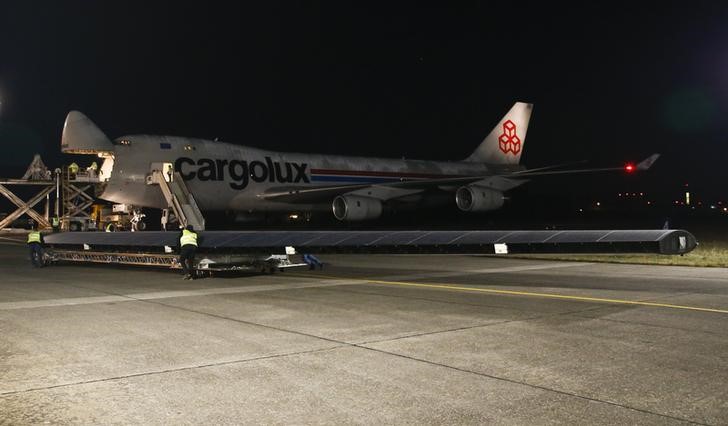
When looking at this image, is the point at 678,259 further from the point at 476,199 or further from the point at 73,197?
the point at 73,197

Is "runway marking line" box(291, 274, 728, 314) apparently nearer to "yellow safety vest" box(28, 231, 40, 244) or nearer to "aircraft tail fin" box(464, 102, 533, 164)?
"yellow safety vest" box(28, 231, 40, 244)

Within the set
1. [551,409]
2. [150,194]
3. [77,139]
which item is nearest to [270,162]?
[150,194]

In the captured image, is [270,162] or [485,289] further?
[270,162]

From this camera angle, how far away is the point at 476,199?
27641mm

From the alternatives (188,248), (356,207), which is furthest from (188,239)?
(356,207)

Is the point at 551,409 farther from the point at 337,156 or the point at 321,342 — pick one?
the point at 337,156

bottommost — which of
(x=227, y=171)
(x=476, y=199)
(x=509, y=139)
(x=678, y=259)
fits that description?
(x=678, y=259)

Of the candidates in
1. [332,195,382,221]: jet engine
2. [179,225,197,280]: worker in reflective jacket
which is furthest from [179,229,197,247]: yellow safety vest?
[332,195,382,221]: jet engine

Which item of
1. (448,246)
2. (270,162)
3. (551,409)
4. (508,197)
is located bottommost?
(551,409)

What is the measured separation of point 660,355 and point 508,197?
24088 mm

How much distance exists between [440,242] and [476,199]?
16755mm

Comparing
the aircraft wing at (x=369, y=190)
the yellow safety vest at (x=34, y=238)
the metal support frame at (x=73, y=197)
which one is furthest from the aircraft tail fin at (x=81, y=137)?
the metal support frame at (x=73, y=197)

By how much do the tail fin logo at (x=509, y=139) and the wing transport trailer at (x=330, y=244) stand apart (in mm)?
26469

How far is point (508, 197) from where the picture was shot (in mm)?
29656
